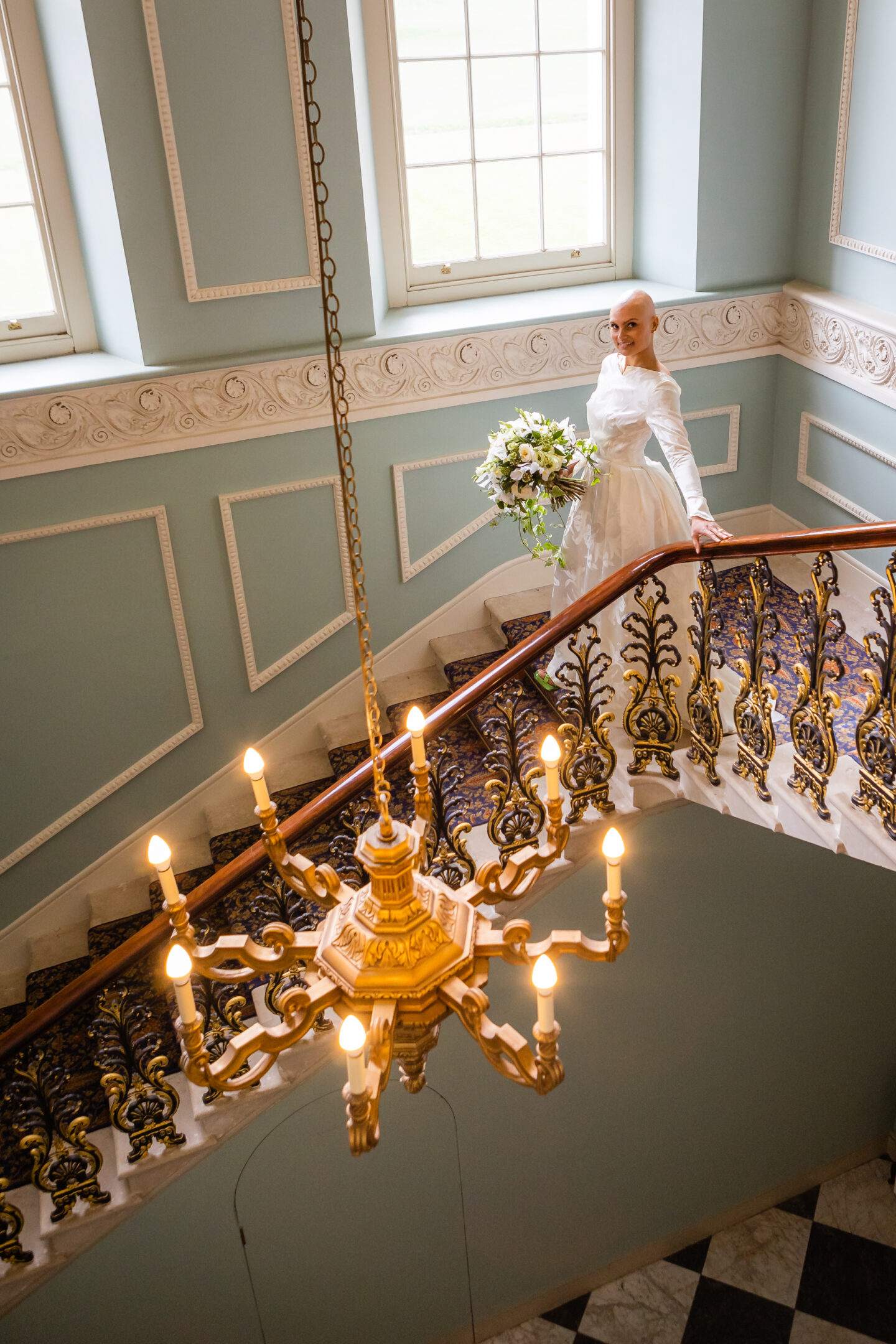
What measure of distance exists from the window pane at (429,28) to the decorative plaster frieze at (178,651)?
94.7 inches

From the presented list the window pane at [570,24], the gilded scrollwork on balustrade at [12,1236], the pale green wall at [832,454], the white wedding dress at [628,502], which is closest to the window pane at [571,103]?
the window pane at [570,24]

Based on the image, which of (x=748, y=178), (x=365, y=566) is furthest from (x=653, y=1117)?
(x=748, y=178)

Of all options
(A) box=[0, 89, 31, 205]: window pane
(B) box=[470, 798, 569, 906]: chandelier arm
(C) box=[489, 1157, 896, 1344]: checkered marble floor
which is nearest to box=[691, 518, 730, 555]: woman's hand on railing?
(B) box=[470, 798, 569, 906]: chandelier arm

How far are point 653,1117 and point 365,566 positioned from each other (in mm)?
2904

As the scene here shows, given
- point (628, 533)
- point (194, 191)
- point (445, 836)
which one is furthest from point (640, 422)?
point (194, 191)

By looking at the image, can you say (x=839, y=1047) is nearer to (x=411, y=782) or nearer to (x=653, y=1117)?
(x=653, y=1117)

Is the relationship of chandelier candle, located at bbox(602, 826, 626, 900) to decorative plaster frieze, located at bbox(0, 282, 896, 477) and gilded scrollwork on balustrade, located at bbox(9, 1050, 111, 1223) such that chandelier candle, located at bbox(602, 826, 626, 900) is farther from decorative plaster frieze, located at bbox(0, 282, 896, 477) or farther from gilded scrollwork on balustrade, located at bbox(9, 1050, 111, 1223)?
decorative plaster frieze, located at bbox(0, 282, 896, 477)

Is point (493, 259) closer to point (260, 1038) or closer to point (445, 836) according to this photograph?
point (445, 836)

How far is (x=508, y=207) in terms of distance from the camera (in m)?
5.38

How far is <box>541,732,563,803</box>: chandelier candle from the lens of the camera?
194 cm

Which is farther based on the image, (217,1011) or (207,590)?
(207,590)

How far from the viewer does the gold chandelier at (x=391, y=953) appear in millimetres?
1734

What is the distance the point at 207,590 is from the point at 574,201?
9.00 feet

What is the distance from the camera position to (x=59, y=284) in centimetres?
470
